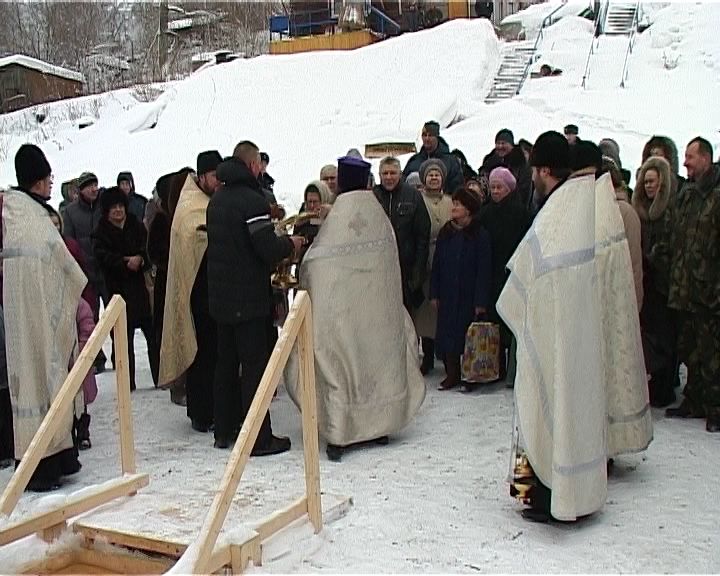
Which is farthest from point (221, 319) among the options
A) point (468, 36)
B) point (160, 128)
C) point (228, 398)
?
point (468, 36)

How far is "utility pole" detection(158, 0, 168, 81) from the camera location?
34094 mm

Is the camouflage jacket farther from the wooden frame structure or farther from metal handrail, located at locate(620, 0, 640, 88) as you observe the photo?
metal handrail, located at locate(620, 0, 640, 88)

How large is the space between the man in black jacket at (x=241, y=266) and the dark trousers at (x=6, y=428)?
4.12 ft

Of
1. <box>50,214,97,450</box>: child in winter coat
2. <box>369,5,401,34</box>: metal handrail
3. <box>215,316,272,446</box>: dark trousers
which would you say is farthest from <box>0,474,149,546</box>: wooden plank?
<box>369,5,401,34</box>: metal handrail

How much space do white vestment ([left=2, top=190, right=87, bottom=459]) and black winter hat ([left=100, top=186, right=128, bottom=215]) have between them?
196 cm

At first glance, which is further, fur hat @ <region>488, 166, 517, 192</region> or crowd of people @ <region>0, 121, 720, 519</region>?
fur hat @ <region>488, 166, 517, 192</region>

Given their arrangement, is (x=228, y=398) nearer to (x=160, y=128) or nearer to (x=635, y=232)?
(x=635, y=232)

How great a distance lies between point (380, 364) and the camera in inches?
226

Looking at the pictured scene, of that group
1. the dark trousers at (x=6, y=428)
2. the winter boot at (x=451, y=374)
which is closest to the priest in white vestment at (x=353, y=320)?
the winter boot at (x=451, y=374)

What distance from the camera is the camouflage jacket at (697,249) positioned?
18.9ft

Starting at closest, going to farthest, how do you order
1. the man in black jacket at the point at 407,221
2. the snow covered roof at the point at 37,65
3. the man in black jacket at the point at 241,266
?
the man in black jacket at the point at 241,266
the man in black jacket at the point at 407,221
the snow covered roof at the point at 37,65

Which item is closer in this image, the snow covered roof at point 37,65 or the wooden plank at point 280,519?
the wooden plank at point 280,519

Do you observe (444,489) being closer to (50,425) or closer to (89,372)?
(50,425)

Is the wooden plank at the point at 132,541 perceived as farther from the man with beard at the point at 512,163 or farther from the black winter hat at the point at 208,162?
the man with beard at the point at 512,163
